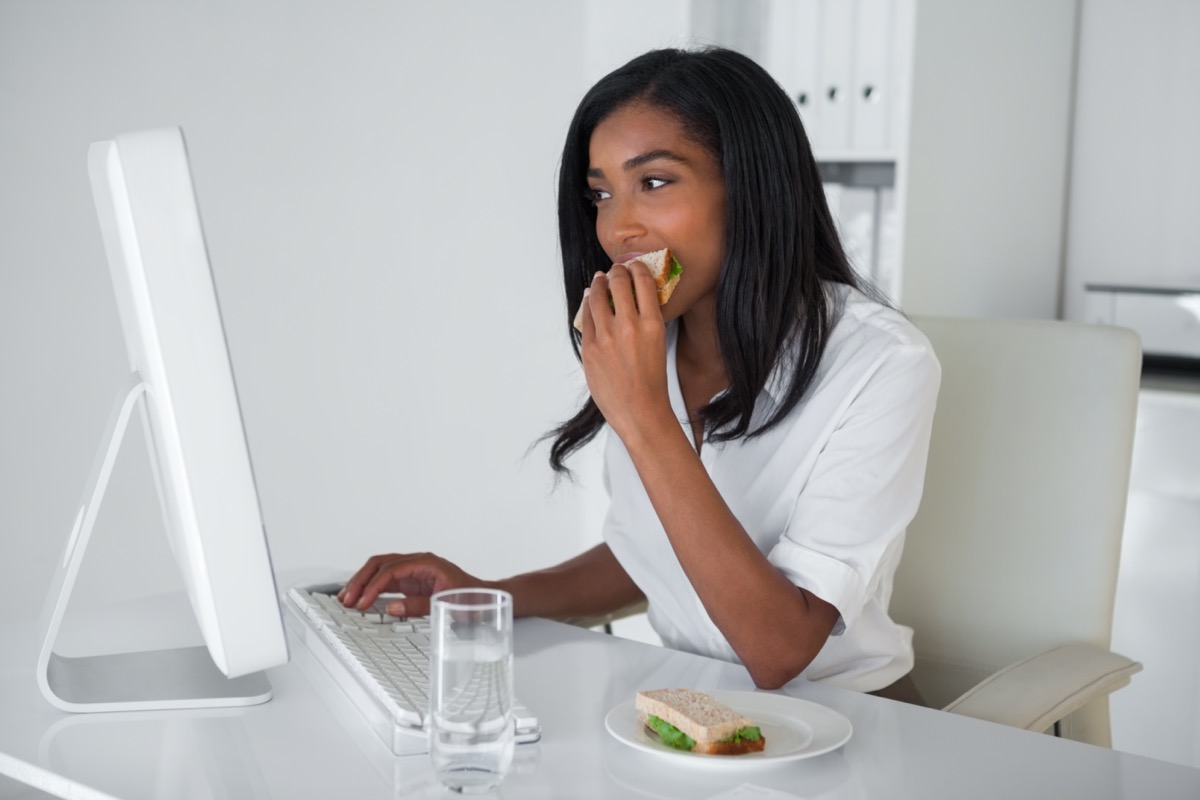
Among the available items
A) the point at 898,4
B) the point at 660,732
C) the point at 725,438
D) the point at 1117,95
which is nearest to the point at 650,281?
the point at 725,438

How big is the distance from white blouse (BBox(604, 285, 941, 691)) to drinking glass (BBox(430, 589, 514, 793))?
0.39 meters

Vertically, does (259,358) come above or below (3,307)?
below

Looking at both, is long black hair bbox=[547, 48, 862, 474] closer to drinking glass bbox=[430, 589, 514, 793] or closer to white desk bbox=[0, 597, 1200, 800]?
white desk bbox=[0, 597, 1200, 800]

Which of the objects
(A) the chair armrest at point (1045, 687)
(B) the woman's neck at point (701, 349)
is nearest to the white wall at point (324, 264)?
(B) the woman's neck at point (701, 349)

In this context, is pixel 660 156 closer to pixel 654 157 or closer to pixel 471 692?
pixel 654 157

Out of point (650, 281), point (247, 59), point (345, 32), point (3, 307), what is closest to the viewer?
point (650, 281)

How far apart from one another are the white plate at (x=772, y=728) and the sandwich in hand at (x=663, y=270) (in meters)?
0.47

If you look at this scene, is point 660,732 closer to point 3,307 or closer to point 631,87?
point 631,87

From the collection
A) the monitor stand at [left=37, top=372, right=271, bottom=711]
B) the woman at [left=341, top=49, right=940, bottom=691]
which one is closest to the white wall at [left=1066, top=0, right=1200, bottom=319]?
the woman at [left=341, top=49, right=940, bottom=691]

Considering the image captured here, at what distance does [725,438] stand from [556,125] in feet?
6.97

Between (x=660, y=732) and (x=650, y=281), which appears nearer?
(x=660, y=732)

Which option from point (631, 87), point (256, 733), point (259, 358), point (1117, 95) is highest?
point (631, 87)

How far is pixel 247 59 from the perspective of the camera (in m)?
2.62

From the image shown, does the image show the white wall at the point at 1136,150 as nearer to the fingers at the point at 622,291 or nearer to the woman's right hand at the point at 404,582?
the fingers at the point at 622,291
